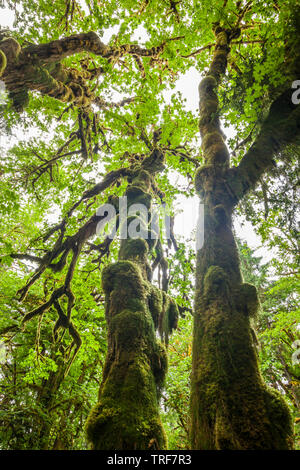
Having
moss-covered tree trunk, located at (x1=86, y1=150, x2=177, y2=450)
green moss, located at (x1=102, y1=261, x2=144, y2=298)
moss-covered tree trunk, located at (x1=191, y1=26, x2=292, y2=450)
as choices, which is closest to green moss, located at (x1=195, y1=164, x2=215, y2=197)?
moss-covered tree trunk, located at (x1=191, y1=26, x2=292, y2=450)

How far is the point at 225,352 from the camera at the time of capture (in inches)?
90.1

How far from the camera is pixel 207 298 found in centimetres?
281

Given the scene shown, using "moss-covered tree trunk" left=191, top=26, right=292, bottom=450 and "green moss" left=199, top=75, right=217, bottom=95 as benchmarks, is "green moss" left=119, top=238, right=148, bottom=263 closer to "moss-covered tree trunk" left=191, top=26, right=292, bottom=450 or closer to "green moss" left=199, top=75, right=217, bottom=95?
"moss-covered tree trunk" left=191, top=26, right=292, bottom=450

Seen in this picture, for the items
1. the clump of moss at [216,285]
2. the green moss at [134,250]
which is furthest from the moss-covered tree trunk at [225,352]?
the green moss at [134,250]

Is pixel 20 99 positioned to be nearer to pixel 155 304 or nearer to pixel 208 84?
pixel 208 84

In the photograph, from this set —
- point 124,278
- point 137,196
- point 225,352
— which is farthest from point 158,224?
point 225,352

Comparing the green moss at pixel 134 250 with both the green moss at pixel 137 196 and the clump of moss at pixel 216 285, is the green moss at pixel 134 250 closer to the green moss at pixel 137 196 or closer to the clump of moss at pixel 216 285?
the green moss at pixel 137 196

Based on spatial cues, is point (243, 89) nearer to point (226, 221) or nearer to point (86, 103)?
point (226, 221)

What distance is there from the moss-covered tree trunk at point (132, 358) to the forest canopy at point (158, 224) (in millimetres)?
14

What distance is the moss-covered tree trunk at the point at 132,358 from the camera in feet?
6.40

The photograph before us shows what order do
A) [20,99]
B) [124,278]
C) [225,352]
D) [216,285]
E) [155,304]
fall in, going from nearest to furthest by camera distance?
[225,352] < [216,285] < [124,278] < [155,304] < [20,99]

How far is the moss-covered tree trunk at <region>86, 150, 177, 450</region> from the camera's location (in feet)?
6.40

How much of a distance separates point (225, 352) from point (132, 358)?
1012 mm

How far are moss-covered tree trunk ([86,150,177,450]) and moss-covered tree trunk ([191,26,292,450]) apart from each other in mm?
481
